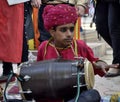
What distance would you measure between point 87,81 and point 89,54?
0.51 metres

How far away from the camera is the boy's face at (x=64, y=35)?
332 cm

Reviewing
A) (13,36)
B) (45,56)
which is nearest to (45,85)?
(45,56)

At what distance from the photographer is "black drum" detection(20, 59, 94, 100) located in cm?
296

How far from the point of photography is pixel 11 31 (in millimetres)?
4875

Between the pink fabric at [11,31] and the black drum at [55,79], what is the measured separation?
6.04 feet

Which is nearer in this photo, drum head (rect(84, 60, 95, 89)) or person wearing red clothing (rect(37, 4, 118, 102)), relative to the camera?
drum head (rect(84, 60, 95, 89))

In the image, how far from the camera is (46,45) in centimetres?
346

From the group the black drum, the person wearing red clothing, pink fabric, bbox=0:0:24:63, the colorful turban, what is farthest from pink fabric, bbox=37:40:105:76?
pink fabric, bbox=0:0:24:63

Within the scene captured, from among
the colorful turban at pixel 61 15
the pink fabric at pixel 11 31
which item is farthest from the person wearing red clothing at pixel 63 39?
the pink fabric at pixel 11 31

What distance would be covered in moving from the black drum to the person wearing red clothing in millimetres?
273

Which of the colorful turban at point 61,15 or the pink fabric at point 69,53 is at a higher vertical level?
the colorful turban at point 61,15

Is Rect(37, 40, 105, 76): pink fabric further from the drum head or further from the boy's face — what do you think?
the drum head

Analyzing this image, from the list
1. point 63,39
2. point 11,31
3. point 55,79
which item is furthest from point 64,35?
point 11,31

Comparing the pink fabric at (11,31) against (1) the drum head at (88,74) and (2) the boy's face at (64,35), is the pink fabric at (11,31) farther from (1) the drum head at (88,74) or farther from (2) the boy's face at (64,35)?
(1) the drum head at (88,74)
